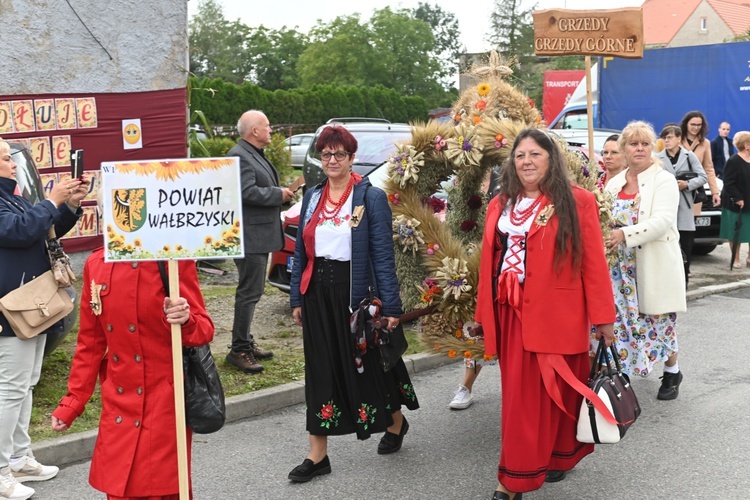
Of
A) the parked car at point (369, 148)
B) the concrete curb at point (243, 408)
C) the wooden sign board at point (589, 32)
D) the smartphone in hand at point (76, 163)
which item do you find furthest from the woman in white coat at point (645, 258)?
the parked car at point (369, 148)

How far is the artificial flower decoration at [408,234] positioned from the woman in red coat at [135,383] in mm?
2282

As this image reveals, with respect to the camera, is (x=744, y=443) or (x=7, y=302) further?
(x=744, y=443)

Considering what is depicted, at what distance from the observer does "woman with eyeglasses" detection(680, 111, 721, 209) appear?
10.7 metres

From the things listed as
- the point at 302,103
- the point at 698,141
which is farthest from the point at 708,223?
the point at 302,103

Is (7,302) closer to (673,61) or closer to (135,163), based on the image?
(135,163)

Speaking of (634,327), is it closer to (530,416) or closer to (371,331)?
(530,416)

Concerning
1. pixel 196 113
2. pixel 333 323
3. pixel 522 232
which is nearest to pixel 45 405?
pixel 333 323

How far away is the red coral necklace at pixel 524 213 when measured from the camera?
4.46 metres

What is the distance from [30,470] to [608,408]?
3.19 m

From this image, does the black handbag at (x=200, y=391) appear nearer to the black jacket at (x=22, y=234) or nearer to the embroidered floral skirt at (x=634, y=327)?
the black jacket at (x=22, y=234)

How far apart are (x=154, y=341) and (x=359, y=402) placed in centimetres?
184

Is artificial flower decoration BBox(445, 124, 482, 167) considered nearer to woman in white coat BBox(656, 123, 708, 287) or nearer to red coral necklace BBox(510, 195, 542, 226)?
red coral necklace BBox(510, 195, 542, 226)

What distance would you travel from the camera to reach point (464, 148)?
5.51 meters

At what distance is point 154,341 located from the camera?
342 cm
